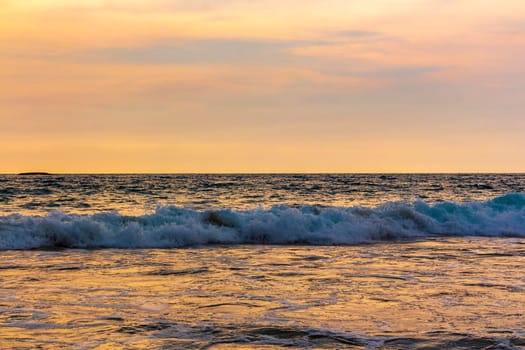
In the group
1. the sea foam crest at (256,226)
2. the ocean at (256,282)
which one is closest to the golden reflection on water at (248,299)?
the ocean at (256,282)

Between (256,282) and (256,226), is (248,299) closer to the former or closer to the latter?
(256,282)

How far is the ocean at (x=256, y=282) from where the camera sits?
7883mm

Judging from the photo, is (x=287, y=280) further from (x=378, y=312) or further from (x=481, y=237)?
(x=481, y=237)

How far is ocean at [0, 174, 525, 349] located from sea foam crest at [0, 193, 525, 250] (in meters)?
0.06

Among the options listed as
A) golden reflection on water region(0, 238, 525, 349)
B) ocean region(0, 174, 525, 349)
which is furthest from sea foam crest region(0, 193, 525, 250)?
golden reflection on water region(0, 238, 525, 349)

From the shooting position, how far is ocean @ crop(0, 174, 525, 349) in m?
7.88

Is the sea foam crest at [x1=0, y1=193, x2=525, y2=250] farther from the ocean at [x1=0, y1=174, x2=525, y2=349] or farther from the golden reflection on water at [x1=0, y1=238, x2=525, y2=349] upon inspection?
the golden reflection on water at [x1=0, y1=238, x2=525, y2=349]

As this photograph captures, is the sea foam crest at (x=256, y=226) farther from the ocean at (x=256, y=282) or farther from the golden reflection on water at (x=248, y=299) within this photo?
the golden reflection on water at (x=248, y=299)

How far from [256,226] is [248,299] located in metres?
10.8

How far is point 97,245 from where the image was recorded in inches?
706

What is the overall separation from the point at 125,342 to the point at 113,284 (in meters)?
3.86

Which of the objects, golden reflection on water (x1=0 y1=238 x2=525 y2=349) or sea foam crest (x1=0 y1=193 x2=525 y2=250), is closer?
golden reflection on water (x1=0 y1=238 x2=525 y2=349)

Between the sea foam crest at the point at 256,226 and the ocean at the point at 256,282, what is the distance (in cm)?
6

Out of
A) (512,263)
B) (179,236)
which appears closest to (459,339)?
(512,263)
